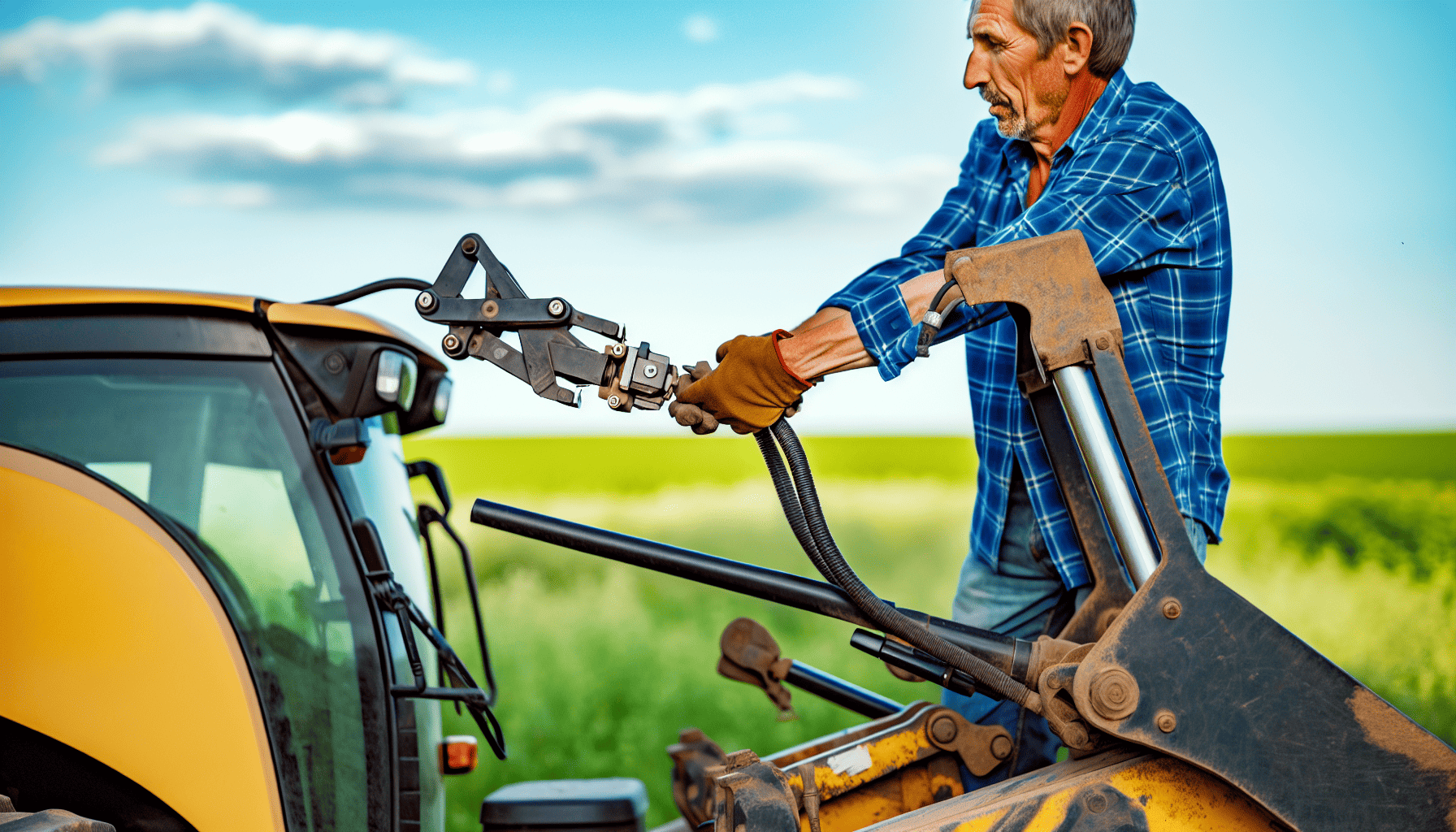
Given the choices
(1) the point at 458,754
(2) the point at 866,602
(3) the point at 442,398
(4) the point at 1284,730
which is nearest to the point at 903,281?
(2) the point at 866,602

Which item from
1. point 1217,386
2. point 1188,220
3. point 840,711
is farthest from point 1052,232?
point 840,711

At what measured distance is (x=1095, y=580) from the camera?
71.4 inches

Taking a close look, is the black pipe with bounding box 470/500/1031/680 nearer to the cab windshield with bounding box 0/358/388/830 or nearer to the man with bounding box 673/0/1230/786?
the man with bounding box 673/0/1230/786

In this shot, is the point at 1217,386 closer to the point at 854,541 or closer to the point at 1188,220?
the point at 1188,220

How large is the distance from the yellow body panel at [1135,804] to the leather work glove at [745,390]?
69 centimetres

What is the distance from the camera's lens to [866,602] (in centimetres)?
168

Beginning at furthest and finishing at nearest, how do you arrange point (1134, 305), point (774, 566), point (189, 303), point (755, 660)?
point (774, 566), point (755, 660), point (189, 303), point (1134, 305)

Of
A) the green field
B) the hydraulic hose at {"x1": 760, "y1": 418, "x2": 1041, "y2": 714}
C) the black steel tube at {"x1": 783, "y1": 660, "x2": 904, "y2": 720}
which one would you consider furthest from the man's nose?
the green field

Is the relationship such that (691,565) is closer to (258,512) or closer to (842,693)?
(258,512)

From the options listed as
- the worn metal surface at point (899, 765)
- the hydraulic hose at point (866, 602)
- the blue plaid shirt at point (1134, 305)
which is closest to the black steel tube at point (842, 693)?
the worn metal surface at point (899, 765)

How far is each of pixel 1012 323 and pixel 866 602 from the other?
2.48 ft

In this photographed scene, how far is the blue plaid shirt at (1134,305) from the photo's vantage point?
5.42ft

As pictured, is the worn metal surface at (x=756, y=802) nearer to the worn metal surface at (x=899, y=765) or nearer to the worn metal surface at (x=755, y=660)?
the worn metal surface at (x=899, y=765)

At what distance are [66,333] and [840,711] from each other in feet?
24.9
